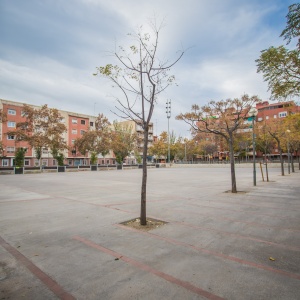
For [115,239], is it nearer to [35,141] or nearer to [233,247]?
[233,247]

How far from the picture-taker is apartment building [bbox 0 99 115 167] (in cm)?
4938

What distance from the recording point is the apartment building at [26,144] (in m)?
49.4

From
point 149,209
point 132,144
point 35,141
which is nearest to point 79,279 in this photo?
point 149,209

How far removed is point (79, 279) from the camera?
3482mm

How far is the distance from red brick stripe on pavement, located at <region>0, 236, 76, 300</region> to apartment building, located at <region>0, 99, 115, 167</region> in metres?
39.3

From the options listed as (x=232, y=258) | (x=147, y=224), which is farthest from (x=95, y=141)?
(x=232, y=258)

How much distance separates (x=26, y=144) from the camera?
171 ft

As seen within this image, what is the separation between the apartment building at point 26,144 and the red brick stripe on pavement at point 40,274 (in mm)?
39342

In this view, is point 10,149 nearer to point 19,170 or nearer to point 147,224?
point 19,170

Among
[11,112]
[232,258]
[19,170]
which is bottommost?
[232,258]

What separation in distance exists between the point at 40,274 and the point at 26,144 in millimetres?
55366

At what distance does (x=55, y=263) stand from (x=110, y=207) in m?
4.78

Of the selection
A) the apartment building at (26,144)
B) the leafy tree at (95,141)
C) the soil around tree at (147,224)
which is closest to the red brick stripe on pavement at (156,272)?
the soil around tree at (147,224)

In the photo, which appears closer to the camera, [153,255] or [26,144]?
[153,255]
